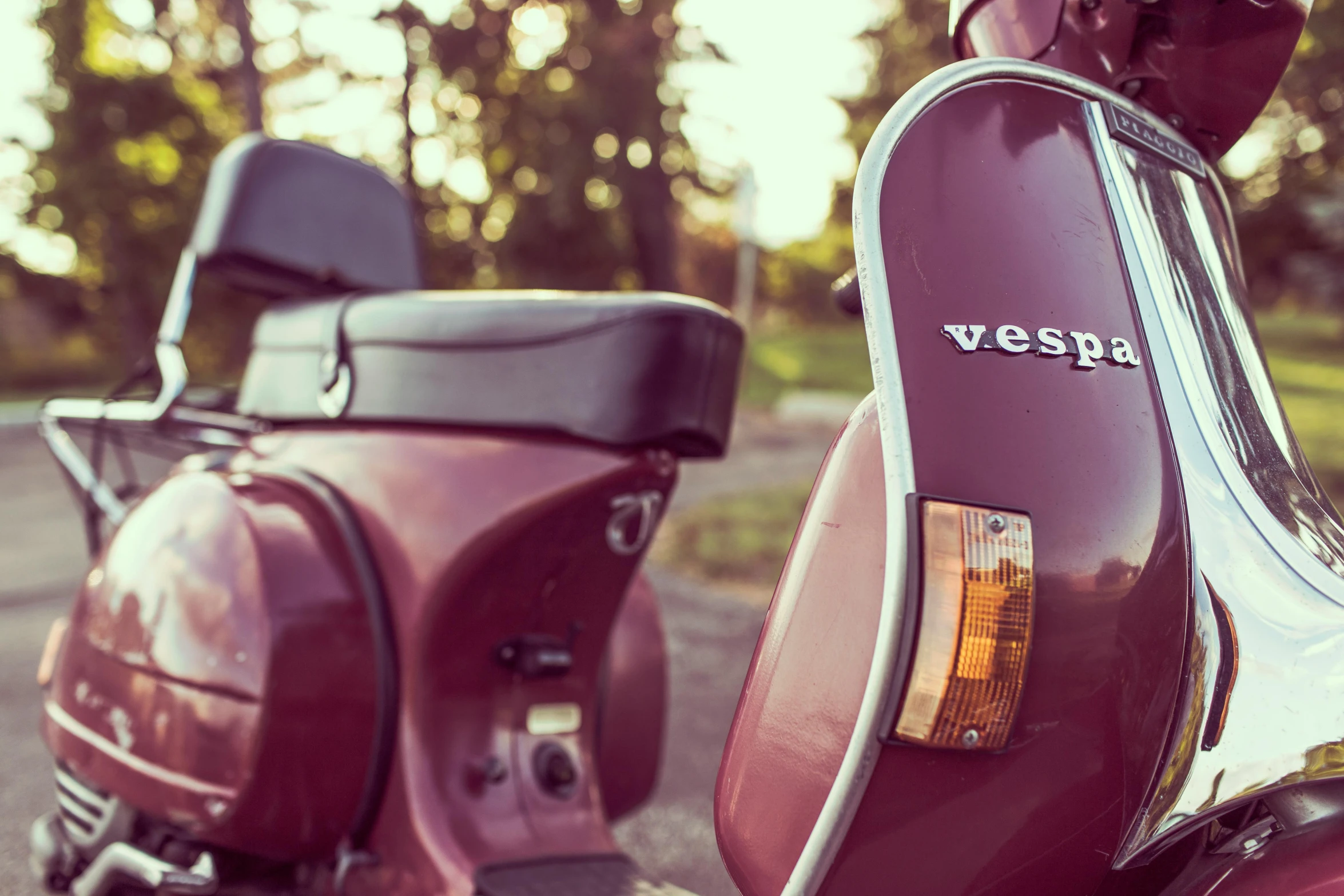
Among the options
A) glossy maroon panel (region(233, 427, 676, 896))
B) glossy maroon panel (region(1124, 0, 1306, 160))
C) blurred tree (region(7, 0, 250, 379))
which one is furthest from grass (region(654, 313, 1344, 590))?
blurred tree (region(7, 0, 250, 379))

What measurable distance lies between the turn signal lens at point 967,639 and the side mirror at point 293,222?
4.98 ft

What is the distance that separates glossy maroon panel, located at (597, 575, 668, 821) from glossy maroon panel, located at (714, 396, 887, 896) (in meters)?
0.90

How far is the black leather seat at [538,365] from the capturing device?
137 centimetres

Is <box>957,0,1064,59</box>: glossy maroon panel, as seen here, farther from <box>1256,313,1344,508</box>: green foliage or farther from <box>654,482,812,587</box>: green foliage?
<box>654,482,812,587</box>: green foliage

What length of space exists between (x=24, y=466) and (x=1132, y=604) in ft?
31.5

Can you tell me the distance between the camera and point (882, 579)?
79cm

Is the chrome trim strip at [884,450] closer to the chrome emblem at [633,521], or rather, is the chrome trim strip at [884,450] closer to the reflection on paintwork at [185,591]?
the chrome emblem at [633,521]

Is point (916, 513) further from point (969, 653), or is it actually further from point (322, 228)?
point (322, 228)

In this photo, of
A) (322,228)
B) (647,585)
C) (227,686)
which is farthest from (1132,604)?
(322,228)

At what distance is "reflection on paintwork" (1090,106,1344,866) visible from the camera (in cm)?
75

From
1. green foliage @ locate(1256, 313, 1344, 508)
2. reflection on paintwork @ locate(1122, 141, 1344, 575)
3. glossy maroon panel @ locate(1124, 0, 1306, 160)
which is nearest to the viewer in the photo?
reflection on paintwork @ locate(1122, 141, 1344, 575)

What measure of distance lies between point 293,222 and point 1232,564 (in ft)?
5.52

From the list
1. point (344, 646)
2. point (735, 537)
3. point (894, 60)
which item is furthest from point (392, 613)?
point (894, 60)

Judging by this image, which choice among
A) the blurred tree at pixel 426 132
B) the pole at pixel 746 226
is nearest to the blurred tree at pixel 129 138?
the blurred tree at pixel 426 132
